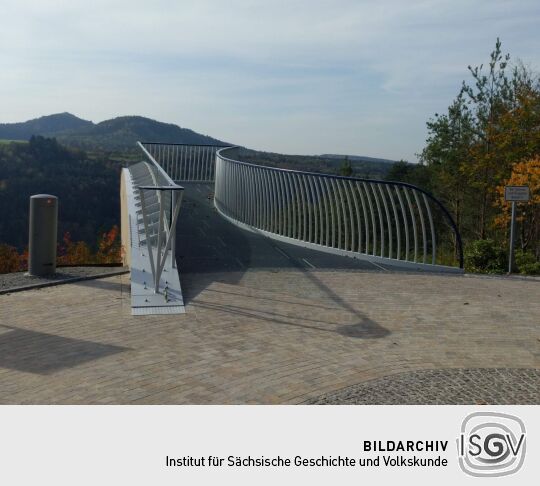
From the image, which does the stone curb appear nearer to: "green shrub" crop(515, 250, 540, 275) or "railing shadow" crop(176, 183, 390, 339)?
"railing shadow" crop(176, 183, 390, 339)

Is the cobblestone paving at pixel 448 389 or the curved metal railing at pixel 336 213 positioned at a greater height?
the curved metal railing at pixel 336 213

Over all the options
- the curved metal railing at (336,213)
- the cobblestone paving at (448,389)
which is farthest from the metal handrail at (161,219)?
the cobblestone paving at (448,389)

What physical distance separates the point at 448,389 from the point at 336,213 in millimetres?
6876

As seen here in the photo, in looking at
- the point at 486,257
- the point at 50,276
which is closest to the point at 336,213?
the point at 486,257

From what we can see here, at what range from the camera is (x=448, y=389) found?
16.1ft

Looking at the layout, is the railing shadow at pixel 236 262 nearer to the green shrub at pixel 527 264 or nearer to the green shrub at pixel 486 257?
the green shrub at pixel 486 257

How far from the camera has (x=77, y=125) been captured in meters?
108

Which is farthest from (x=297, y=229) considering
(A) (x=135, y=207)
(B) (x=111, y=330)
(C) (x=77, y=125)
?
A: (C) (x=77, y=125)

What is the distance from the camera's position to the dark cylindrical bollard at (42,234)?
8766mm

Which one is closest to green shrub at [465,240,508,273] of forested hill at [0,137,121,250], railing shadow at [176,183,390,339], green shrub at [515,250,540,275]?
green shrub at [515,250,540,275]

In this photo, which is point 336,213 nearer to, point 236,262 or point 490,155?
point 236,262
